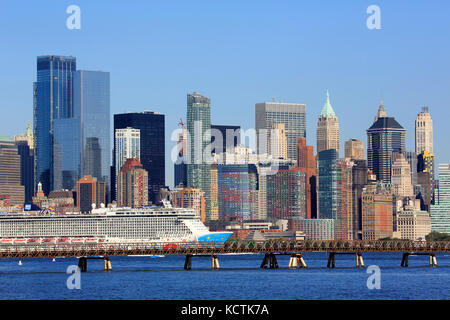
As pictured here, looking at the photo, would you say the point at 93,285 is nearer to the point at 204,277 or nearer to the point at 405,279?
the point at 204,277

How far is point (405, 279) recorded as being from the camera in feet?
300

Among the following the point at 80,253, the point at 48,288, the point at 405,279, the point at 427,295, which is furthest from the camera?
the point at 80,253

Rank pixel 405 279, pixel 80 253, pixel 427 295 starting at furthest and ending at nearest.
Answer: pixel 80 253 < pixel 405 279 < pixel 427 295

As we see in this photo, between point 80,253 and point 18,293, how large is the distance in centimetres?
2701

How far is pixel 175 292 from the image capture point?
2825 inches
